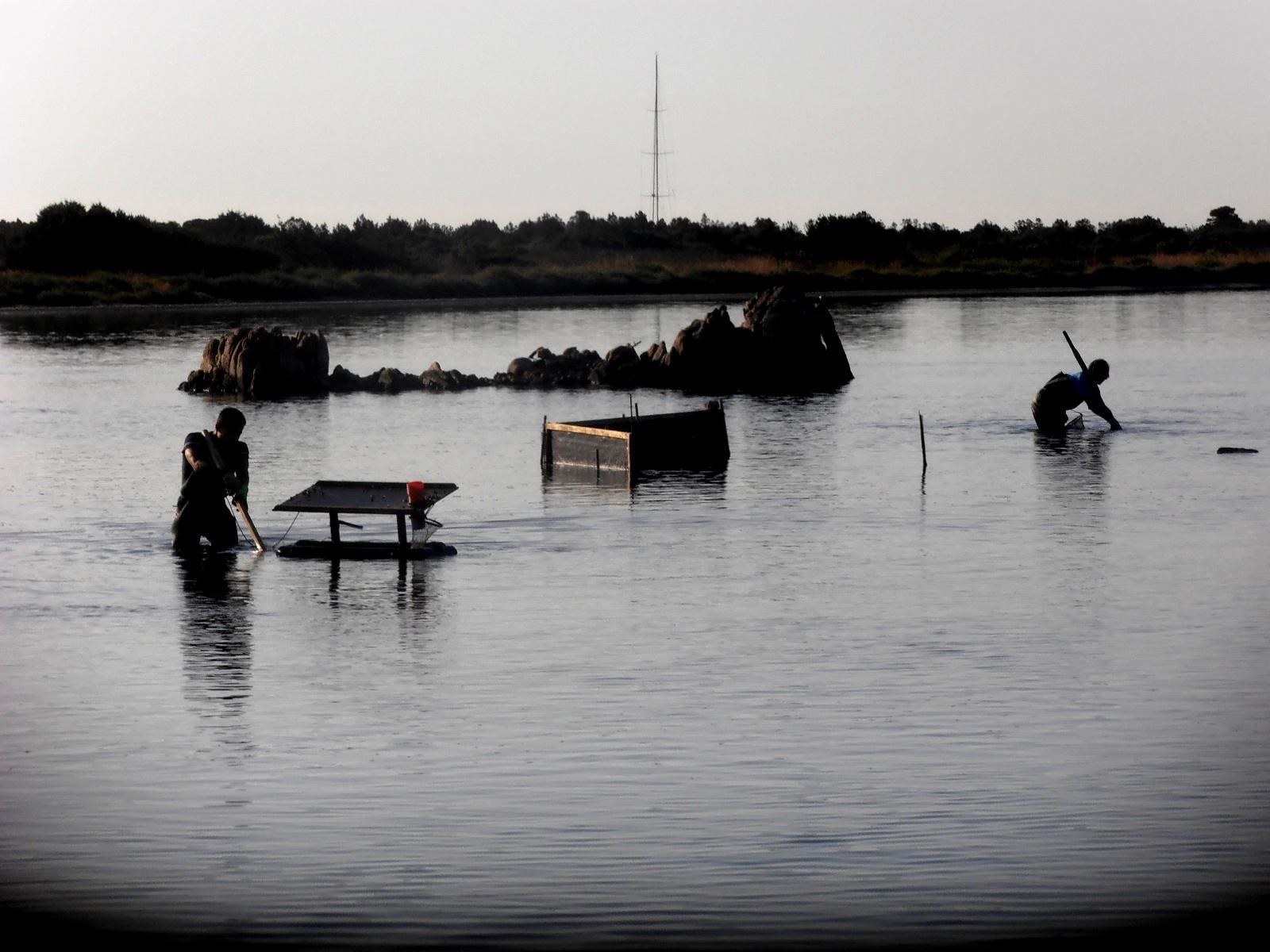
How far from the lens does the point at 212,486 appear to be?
2462 cm

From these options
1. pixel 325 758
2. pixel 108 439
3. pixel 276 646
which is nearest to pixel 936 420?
pixel 108 439

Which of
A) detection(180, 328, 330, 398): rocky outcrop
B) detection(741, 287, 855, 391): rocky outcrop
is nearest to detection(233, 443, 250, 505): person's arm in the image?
detection(180, 328, 330, 398): rocky outcrop

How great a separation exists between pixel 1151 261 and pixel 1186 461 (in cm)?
9881

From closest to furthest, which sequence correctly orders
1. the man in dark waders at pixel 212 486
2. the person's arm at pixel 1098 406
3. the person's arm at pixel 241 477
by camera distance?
the man in dark waders at pixel 212 486
the person's arm at pixel 241 477
the person's arm at pixel 1098 406

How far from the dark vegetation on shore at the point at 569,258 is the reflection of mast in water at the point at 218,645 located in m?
90.8

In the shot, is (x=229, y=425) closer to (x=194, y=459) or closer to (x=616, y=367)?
(x=194, y=459)

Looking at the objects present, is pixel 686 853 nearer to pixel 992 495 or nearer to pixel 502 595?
pixel 502 595

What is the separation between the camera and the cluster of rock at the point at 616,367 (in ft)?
198

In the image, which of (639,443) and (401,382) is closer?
(639,443)

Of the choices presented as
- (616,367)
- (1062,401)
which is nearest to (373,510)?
(1062,401)

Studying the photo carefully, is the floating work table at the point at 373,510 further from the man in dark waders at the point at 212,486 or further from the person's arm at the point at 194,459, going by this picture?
the person's arm at the point at 194,459

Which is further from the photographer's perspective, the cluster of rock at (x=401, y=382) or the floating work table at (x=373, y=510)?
the cluster of rock at (x=401, y=382)

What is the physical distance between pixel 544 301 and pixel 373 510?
314ft

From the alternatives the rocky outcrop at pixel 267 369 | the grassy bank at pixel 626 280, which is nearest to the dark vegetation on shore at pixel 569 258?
the grassy bank at pixel 626 280
